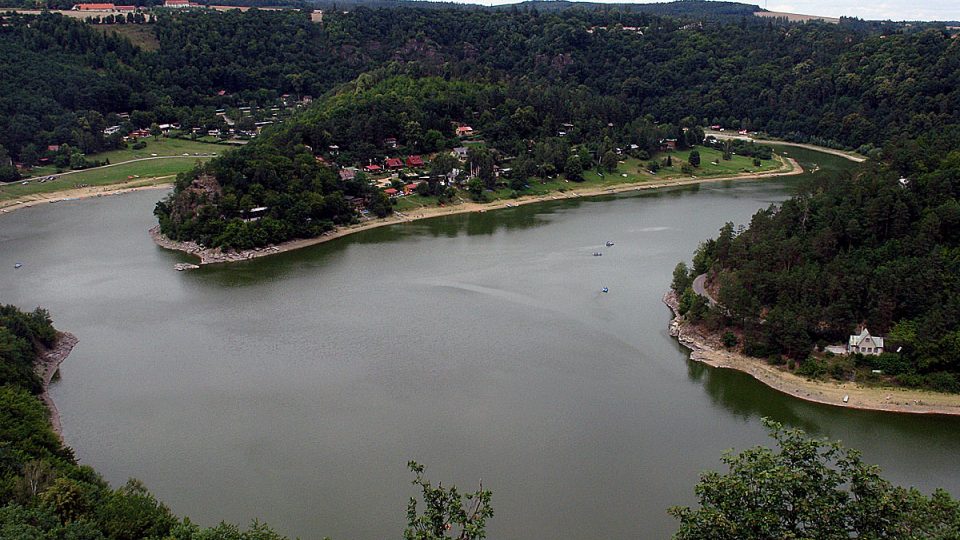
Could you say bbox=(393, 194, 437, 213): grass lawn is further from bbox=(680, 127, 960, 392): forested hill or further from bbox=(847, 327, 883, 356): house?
bbox=(847, 327, 883, 356): house

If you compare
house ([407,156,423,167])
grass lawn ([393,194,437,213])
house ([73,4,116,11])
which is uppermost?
house ([73,4,116,11])

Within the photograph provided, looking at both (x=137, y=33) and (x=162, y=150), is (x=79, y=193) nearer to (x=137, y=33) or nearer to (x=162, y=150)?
(x=162, y=150)

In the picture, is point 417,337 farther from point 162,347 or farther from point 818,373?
point 818,373

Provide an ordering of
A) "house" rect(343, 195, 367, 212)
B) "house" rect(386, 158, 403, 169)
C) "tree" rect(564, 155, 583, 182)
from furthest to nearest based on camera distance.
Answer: "tree" rect(564, 155, 583, 182) → "house" rect(386, 158, 403, 169) → "house" rect(343, 195, 367, 212)

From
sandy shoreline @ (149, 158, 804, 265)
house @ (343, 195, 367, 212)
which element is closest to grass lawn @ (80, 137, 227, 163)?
house @ (343, 195, 367, 212)

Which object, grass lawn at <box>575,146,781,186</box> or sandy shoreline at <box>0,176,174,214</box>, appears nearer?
sandy shoreline at <box>0,176,174,214</box>

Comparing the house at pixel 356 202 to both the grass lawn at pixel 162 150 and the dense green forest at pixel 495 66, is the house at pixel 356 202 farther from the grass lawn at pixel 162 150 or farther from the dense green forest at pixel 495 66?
the dense green forest at pixel 495 66
